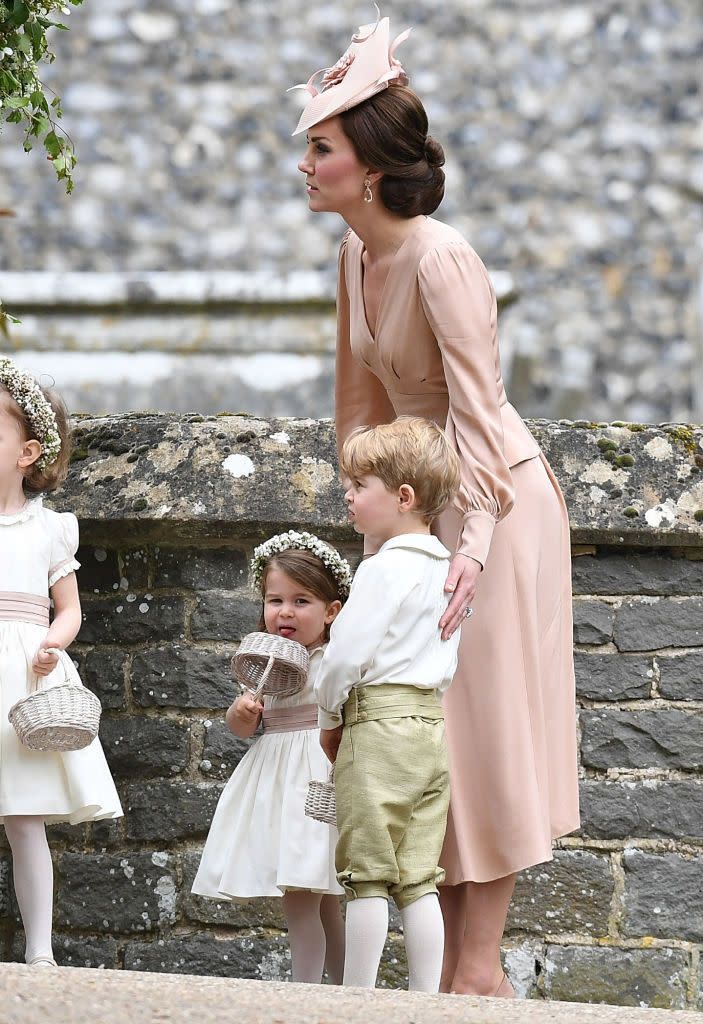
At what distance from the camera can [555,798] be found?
9.50 ft

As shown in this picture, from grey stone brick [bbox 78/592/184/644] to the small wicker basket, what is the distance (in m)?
0.50

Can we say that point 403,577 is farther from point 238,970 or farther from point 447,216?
point 447,216

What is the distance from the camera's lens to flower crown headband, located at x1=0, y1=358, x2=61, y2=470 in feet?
10.7

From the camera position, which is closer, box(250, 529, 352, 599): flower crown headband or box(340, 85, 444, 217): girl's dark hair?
box(340, 85, 444, 217): girl's dark hair

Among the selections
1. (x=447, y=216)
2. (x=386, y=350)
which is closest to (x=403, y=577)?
(x=386, y=350)

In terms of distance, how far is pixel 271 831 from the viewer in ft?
10.0

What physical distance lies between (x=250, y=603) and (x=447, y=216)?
15.9 ft

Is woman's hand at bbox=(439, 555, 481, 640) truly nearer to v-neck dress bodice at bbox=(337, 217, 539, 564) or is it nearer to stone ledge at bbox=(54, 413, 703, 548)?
v-neck dress bodice at bbox=(337, 217, 539, 564)

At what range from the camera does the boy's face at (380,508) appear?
2.68 metres

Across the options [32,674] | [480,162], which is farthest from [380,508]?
[480,162]

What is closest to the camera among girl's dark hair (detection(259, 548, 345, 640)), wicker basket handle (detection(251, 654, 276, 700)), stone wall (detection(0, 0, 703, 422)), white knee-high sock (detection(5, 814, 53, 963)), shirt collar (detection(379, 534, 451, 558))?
shirt collar (detection(379, 534, 451, 558))

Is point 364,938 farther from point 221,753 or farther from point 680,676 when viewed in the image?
point 680,676

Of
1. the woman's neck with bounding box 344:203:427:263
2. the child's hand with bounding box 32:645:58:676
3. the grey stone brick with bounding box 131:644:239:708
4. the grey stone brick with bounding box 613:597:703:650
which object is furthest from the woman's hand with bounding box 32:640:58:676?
the grey stone brick with bounding box 613:597:703:650

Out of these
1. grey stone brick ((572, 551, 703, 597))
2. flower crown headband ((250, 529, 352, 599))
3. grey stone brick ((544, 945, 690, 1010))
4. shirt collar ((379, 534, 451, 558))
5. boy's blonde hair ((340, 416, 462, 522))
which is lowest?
grey stone brick ((544, 945, 690, 1010))
